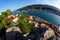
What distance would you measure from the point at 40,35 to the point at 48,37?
681 millimetres

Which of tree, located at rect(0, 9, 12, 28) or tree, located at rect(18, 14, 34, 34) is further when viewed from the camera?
tree, located at rect(0, 9, 12, 28)

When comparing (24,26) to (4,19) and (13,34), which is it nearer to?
(13,34)

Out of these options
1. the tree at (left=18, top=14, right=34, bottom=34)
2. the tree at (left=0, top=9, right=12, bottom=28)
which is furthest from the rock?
the tree at (left=0, top=9, right=12, bottom=28)

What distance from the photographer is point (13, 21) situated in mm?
20953

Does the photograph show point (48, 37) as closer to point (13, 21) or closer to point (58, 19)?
point (13, 21)

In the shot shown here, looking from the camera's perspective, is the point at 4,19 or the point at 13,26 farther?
the point at 4,19

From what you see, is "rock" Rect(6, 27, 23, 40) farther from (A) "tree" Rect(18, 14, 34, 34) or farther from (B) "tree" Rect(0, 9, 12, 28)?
(B) "tree" Rect(0, 9, 12, 28)

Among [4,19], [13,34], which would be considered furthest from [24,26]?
[4,19]

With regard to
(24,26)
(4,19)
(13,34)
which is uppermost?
(4,19)

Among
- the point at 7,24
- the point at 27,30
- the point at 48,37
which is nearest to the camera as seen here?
the point at 48,37

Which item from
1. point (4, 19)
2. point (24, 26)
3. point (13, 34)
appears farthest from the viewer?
point (4, 19)

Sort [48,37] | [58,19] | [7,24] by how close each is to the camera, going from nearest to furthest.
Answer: [48,37] → [7,24] → [58,19]

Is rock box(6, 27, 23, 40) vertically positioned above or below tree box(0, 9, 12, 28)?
below

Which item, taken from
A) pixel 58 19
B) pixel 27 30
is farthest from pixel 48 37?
pixel 58 19
